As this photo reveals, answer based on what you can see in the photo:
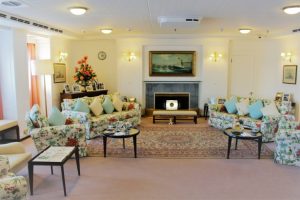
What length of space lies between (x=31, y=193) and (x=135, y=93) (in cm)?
587

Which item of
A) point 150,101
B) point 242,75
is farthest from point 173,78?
point 242,75

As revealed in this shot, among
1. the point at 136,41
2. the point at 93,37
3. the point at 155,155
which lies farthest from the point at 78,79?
the point at 155,155

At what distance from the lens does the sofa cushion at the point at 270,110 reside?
243 inches

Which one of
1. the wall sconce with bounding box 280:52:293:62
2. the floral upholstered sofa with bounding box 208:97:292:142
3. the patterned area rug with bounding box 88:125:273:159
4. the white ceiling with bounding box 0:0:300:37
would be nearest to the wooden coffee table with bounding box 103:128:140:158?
the patterned area rug with bounding box 88:125:273:159

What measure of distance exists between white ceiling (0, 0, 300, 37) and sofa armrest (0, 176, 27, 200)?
2961 mm

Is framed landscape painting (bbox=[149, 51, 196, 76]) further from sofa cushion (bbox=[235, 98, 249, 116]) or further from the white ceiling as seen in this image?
sofa cushion (bbox=[235, 98, 249, 116])

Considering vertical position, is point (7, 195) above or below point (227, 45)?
below

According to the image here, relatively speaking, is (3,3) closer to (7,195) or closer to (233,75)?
(7,195)

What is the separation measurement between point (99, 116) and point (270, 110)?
14.2 ft

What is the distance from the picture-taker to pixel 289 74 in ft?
26.5

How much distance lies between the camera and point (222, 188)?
12.2ft

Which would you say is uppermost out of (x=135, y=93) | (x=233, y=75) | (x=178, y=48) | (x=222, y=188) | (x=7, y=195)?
(x=178, y=48)

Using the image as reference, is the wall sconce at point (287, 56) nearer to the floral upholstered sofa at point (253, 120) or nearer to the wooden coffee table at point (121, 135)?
the floral upholstered sofa at point (253, 120)

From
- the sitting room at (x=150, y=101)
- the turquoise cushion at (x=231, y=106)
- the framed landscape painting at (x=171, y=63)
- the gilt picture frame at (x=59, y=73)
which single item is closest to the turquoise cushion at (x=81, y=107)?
the sitting room at (x=150, y=101)
